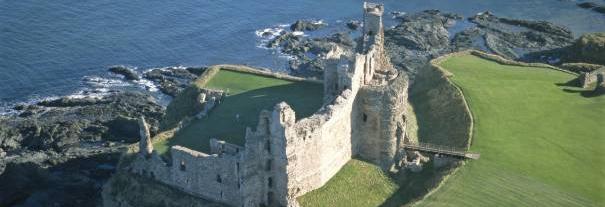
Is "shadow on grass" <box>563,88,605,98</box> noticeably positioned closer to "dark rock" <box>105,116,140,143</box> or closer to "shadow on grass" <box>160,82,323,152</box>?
"shadow on grass" <box>160,82,323,152</box>

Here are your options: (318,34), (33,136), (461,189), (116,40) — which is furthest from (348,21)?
(461,189)

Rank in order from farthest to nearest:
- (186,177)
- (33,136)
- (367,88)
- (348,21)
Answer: (348,21)
(33,136)
(367,88)
(186,177)

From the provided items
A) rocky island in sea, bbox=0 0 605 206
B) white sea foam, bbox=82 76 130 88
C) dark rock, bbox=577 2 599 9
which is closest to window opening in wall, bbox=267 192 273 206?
rocky island in sea, bbox=0 0 605 206

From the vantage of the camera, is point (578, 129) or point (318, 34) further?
point (318, 34)

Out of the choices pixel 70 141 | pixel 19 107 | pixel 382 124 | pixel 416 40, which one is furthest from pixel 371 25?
pixel 19 107

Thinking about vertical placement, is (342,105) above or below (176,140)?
above

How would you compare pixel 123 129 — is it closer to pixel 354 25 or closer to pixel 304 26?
pixel 304 26

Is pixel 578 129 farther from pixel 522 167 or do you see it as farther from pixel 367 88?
pixel 367 88

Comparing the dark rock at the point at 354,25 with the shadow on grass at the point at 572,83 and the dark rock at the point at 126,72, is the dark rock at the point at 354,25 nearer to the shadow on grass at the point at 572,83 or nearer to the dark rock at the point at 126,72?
the dark rock at the point at 126,72
